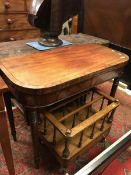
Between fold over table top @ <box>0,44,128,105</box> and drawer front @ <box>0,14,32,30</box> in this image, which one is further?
drawer front @ <box>0,14,32,30</box>

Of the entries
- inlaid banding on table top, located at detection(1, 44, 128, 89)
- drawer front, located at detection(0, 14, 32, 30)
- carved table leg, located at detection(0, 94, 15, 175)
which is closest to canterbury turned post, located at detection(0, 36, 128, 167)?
inlaid banding on table top, located at detection(1, 44, 128, 89)

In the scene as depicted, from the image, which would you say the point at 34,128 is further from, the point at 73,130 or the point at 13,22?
the point at 13,22

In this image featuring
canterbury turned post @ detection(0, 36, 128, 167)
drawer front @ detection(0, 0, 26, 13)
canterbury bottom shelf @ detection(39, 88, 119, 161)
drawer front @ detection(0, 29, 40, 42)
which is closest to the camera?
canterbury turned post @ detection(0, 36, 128, 167)

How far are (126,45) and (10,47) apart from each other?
1.17 meters

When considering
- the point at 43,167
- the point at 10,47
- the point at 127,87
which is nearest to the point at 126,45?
the point at 127,87

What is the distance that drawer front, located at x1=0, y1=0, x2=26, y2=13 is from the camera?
5.92ft

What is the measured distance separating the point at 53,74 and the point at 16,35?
4.58 feet

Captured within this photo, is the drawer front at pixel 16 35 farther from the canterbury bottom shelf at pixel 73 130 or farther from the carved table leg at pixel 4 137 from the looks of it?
the carved table leg at pixel 4 137

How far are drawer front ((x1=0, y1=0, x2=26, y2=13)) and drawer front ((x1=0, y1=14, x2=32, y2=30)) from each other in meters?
0.06

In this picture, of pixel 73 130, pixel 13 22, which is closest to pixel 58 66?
pixel 73 130

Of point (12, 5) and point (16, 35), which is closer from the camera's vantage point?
point (12, 5)

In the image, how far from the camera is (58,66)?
0.96 metres

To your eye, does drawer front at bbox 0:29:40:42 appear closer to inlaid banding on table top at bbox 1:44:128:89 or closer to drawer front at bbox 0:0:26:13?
drawer front at bbox 0:0:26:13

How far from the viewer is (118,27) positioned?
1812 mm
